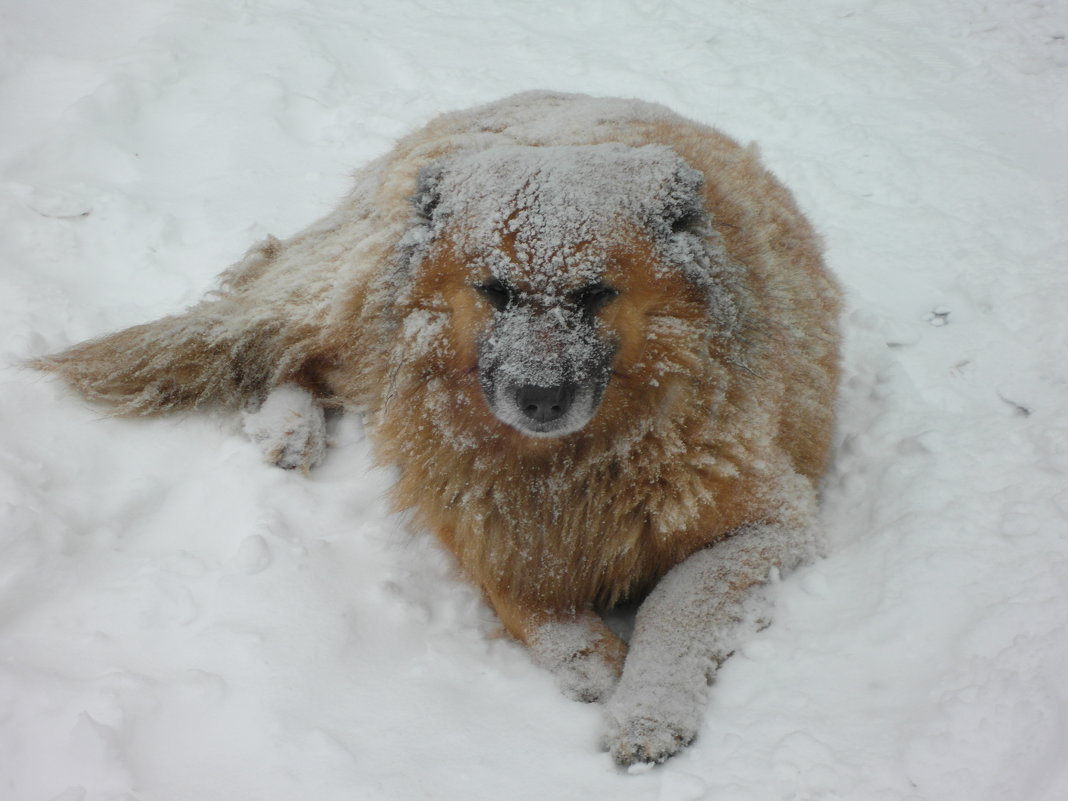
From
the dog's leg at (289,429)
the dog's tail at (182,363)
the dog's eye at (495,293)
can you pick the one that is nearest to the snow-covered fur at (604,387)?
the dog's eye at (495,293)

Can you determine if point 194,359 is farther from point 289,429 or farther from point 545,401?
point 545,401

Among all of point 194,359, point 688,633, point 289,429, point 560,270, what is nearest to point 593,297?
point 560,270

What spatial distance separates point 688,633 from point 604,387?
30.8 inches

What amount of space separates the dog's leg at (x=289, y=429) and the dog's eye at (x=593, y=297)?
149 cm

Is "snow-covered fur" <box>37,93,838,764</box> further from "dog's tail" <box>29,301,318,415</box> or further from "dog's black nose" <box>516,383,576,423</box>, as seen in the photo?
"dog's tail" <box>29,301,318,415</box>

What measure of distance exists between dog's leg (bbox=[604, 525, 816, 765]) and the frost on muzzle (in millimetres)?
654

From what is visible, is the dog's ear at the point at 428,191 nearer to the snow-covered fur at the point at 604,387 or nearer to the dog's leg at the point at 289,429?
the snow-covered fur at the point at 604,387

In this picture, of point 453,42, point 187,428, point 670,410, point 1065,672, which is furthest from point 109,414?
point 453,42

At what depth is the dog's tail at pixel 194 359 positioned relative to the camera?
3107 millimetres

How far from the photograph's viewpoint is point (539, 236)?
2.11 meters

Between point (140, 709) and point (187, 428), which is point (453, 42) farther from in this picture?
point (140, 709)

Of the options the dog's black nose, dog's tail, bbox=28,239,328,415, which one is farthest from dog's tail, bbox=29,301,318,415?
the dog's black nose

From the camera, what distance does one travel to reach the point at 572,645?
238 centimetres

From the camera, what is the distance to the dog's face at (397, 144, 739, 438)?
2.11 metres
